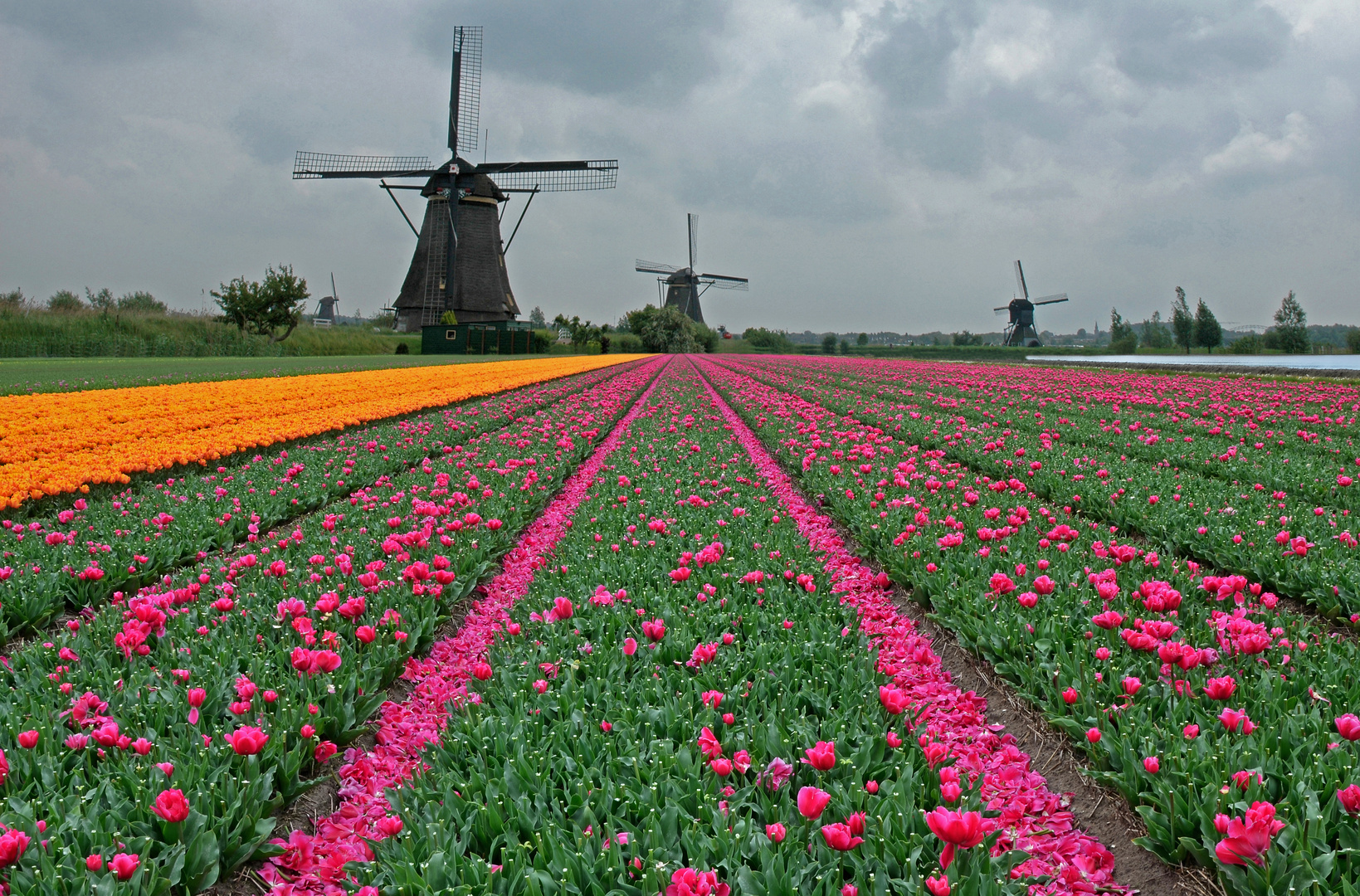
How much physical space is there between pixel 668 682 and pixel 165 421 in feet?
40.7

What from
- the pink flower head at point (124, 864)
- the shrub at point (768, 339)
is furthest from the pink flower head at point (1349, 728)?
the shrub at point (768, 339)

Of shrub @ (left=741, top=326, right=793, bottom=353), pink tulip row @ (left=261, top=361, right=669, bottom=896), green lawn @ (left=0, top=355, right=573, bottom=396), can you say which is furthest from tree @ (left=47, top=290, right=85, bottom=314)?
shrub @ (left=741, top=326, right=793, bottom=353)

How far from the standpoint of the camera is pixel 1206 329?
230ft

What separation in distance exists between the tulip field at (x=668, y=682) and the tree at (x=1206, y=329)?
77102mm

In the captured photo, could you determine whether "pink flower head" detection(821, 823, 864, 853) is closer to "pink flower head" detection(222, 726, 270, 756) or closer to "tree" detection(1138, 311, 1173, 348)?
"pink flower head" detection(222, 726, 270, 756)

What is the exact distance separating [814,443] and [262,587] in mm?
7448

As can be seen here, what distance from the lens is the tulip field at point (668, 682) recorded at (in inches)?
92.6

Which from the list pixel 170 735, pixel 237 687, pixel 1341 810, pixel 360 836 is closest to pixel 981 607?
pixel 1341 810

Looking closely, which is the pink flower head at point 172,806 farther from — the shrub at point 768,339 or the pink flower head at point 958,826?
the shrub at point 768,339

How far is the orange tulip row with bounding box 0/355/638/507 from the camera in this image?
811 centimetres

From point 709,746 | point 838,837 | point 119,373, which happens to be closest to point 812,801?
point 838,837

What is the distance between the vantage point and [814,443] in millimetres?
10312

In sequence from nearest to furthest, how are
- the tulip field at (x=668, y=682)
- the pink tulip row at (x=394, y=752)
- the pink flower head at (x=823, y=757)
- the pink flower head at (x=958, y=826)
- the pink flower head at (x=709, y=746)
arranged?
1. the pink flower head at (x=958, y=826)
2. the tulip field at (x=668, y=682)
3. the pink flower head at (x=823, y=757)
4. the pink tulip row at (x=394, y=752)
5. the pink flower head at (x=709, y=746)

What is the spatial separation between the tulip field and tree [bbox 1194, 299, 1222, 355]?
7710 centimetres
